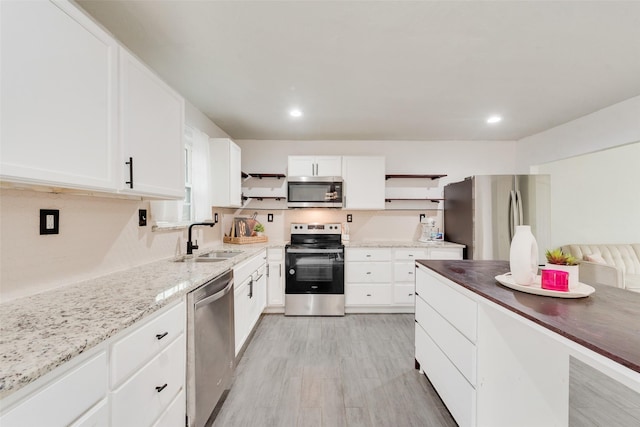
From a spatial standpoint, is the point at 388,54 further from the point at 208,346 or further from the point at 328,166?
the point at 208,346

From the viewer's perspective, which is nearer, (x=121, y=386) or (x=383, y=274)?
(x=121, y=386)

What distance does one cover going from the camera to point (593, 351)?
78cm

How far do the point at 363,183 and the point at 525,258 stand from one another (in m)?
2.53

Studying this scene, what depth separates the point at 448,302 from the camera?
167cm

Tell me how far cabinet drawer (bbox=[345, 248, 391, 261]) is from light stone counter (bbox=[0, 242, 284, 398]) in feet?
6.81

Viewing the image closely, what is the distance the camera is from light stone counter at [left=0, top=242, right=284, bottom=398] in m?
0.69

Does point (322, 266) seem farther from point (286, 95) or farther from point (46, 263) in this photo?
point (46, 263)

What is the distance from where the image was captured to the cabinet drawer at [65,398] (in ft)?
2.09

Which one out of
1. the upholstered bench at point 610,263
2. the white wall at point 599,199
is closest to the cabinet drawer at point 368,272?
the upholstered bench at point 610,263

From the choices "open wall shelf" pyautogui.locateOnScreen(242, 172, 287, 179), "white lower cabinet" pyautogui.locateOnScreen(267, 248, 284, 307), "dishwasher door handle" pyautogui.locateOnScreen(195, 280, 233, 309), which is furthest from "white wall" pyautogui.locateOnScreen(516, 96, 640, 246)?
"dishwasher door handle" pyautogui.locateOnScreen(195, 280, 233, 309)

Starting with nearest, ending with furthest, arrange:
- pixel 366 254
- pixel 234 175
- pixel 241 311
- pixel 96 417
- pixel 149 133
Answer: pixel 96 417, pixel 149 133, pixel 241 311, pixel 234 175, pixel 366 254

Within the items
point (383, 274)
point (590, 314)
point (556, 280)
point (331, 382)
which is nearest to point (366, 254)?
point (383, 274)

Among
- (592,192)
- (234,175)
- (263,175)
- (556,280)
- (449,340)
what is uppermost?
(263,175)

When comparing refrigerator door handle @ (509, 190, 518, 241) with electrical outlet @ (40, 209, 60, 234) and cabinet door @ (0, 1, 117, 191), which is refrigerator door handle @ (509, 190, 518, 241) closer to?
cabinet door @ (0, 1, 117, 191)
